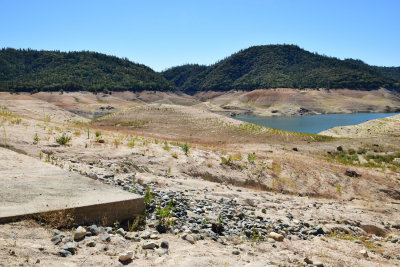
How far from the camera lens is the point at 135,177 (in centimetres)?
1191

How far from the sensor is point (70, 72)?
146m

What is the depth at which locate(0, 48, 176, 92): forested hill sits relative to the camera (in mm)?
122037

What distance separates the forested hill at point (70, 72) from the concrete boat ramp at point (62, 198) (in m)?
115

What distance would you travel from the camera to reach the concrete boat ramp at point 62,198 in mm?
6207

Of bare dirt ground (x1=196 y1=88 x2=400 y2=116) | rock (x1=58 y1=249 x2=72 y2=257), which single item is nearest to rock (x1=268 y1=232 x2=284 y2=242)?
rock (x1=58 y1=249 x2=72 y2=257)

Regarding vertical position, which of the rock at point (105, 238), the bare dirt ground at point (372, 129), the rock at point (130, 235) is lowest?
the rock at point (130, 235)

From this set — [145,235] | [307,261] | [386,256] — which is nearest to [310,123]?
[386,256]

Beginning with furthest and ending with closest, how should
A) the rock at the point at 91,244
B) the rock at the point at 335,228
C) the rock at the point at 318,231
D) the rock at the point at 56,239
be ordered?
1. the rock at the point at 335,228
2. the rock at the point at 318,231
3. the rock at the point at 91,244
4. the rock at the point at 56,239

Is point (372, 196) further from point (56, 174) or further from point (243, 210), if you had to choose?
point (56, 174)

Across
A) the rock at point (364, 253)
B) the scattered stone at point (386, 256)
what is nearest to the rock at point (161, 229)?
the rock at point (364, 253)

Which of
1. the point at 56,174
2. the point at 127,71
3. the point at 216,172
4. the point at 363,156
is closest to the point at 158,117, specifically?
the point at 363,156

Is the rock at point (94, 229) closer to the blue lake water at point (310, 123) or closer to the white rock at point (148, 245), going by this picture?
the white rock at point (148, 245)

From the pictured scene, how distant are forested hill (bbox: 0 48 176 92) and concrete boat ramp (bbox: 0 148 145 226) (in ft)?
376

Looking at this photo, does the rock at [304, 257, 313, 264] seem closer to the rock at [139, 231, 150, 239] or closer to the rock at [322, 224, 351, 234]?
the rock at [139, 231, 150, 239]
